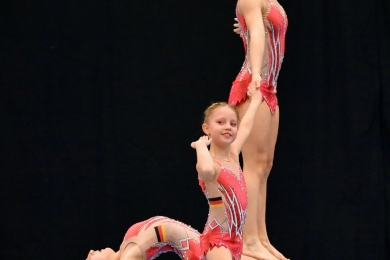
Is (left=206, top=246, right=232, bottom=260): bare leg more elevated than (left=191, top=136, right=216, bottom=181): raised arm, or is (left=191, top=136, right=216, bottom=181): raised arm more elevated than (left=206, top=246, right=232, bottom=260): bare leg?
(left=191, top=136, right=216, bottom=181): raised arm

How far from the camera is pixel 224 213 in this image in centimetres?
356

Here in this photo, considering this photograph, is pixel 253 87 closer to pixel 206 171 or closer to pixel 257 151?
pixel 257 151

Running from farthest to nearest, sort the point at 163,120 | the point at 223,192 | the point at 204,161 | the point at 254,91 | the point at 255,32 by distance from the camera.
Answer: the point at 163,120
the point at 255,32
the point at 254,91
the point at 223,192
the point at 204,161

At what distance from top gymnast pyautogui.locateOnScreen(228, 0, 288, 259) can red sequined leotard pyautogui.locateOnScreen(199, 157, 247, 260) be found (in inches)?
14.3

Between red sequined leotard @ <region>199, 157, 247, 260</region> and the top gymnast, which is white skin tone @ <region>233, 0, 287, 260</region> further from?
red sequined leotard @ <region>199, 157, 247, 260</region>

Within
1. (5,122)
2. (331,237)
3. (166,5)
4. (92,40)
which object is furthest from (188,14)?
(331,237)

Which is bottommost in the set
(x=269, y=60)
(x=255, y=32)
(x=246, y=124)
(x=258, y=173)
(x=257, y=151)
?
(x=258, y=173)

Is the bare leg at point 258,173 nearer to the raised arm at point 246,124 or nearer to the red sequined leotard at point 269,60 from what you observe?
the red sequined leotard at point 269,60

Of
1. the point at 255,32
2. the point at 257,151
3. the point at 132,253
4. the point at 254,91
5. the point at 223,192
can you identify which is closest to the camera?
the point at 223,192

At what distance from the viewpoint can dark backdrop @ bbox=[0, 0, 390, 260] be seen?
5.15 metres

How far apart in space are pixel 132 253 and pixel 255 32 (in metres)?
1.16

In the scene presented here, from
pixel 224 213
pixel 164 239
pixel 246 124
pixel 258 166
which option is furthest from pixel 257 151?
pixel 164 239

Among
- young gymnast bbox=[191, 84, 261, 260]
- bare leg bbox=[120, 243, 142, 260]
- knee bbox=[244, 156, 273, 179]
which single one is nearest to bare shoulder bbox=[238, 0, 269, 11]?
young gymnast bbox=[191, 84, 261, 260]

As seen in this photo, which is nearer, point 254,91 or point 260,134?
point 254,91
